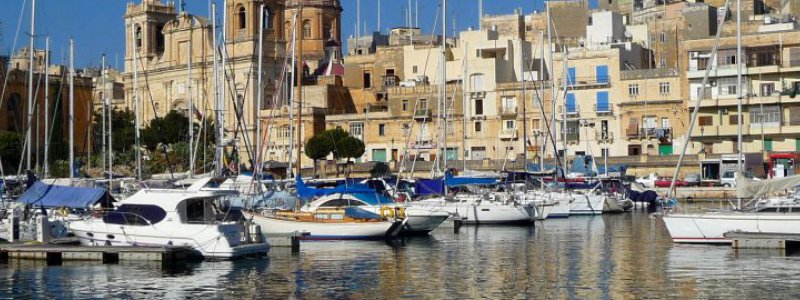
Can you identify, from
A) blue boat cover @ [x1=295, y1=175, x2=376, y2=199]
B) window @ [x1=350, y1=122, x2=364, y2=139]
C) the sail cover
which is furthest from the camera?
window @ [x1=350, y1=122, x2=364, y2=139]

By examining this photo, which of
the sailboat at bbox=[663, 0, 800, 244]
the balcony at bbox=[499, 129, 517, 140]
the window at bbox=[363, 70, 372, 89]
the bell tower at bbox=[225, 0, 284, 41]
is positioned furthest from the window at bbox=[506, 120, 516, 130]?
the sailboat at bbox=[663, 0, 800, 244]

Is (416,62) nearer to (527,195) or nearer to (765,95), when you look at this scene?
(765,95)

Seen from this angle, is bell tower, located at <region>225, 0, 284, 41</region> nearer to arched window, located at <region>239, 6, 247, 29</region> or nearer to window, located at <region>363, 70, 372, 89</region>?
arched window, located at <region>239, 6, 247, 29</region>

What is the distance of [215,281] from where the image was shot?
3166 cm

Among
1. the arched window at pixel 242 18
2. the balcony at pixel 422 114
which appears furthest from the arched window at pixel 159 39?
the balcony at pixel 422 114

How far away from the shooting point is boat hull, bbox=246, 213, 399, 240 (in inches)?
1670

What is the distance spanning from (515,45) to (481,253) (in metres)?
50.5

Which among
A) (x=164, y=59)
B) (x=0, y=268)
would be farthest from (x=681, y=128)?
(x=0, y=268)

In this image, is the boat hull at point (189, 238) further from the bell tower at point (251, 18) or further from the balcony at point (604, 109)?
the bell tower at point (251, 18)

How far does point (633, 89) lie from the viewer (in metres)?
79.9

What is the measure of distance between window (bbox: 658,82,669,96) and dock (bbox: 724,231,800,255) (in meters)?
42.1

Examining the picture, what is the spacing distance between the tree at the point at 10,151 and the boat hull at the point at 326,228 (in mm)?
34841

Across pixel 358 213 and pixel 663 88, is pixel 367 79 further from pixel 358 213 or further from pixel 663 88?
pixel 358 213

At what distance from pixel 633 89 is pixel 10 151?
33.9m
